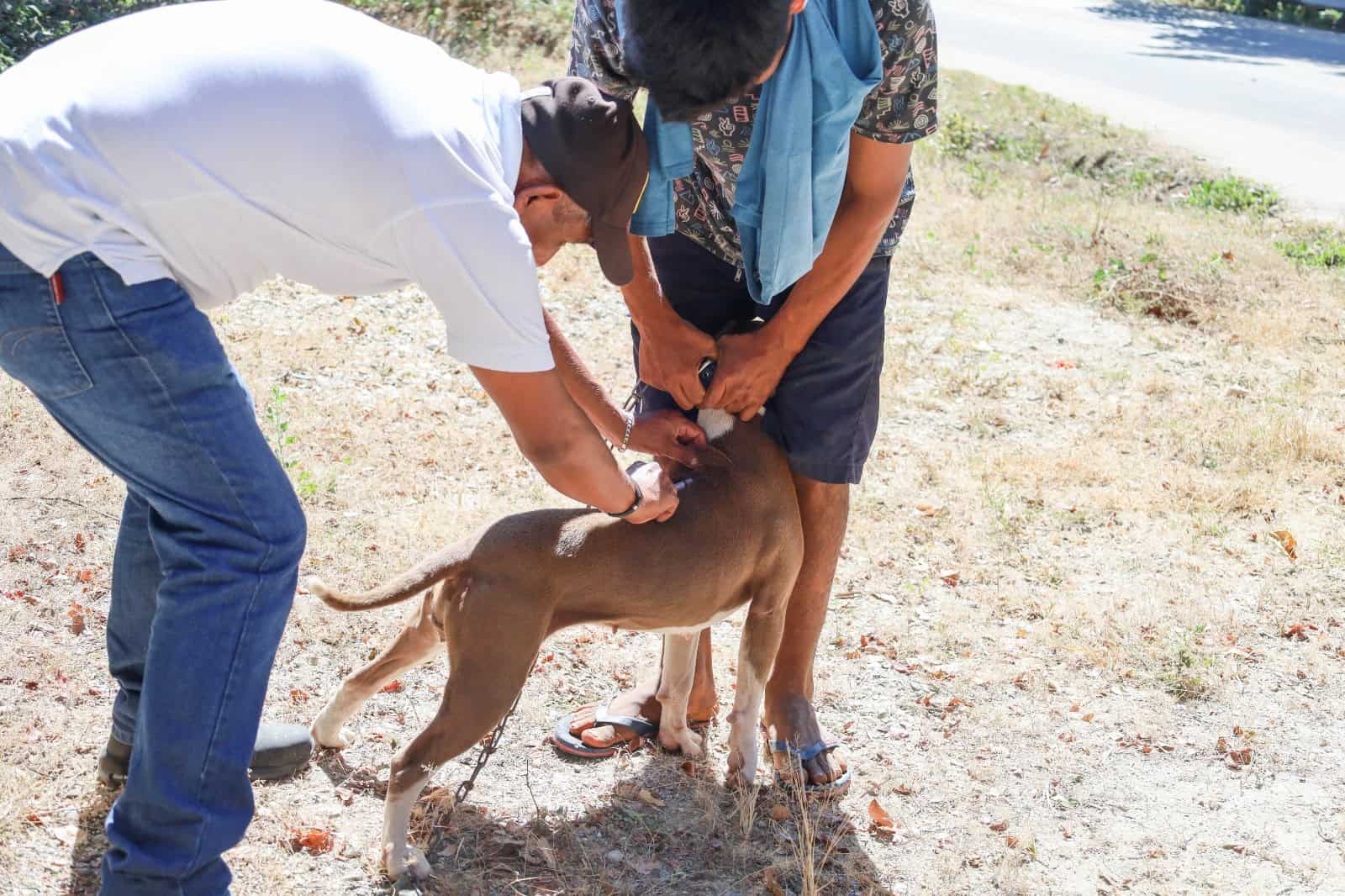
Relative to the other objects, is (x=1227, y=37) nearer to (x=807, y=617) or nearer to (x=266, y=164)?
(x=807, y=617)

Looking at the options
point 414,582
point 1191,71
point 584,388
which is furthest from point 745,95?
point 1191,71

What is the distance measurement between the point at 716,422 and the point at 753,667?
678mm

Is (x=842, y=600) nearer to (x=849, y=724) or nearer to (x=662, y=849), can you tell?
(x=849, y=724)

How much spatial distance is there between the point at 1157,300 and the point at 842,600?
366 centimetres

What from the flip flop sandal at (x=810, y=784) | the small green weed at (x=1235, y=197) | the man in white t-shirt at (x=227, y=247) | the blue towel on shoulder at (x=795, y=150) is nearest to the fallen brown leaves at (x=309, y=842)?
the man in white t-shirt at (x=227, y=247)

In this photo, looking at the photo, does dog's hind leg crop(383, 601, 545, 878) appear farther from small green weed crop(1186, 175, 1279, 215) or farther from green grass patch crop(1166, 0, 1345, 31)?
green grass patch crop(1166, 0, 1345, 31)

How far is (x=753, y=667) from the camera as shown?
331 centimetres

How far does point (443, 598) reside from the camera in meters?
2.91

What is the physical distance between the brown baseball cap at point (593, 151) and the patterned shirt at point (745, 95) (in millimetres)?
503

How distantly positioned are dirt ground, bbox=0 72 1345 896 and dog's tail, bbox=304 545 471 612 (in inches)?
24.0

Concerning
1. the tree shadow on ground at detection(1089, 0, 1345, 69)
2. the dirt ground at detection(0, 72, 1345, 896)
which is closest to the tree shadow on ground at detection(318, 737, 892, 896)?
the dirt ground at detection(0, 72, 1345, 896)

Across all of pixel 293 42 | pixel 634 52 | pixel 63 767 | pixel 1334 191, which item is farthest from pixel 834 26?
pixel 1334 191

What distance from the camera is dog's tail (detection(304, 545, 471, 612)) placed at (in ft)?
9.48

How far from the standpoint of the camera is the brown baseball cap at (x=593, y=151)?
7.82ft
